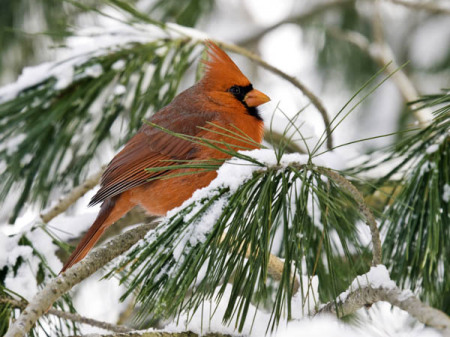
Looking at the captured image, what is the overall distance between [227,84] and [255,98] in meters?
0.12

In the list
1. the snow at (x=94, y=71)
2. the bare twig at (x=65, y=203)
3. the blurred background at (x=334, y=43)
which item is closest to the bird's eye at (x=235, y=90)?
the snow at (x=94, y=71)

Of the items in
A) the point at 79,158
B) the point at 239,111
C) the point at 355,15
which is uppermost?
the point at 355,15

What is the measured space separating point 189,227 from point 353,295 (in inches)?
13.0

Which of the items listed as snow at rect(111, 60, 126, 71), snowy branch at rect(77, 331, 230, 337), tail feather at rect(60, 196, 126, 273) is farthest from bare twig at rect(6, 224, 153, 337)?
snow at rect(111, 60, 126, 71)

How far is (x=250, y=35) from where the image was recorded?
4.82 meters

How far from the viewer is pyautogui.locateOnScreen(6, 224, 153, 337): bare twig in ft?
4.15

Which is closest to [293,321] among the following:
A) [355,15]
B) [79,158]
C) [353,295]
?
[353,295]

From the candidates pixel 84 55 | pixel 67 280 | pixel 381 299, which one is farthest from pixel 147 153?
pixel 381 299

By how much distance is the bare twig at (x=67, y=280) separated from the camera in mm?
1265

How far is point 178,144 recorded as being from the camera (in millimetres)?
2133

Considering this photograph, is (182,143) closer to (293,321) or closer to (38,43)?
(293,321)

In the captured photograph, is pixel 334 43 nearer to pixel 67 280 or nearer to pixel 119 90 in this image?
pixel 119 90

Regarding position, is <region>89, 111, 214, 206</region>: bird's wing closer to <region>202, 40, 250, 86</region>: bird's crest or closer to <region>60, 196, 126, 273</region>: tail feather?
<region>60, 196, 126, 273</region>: tail feather

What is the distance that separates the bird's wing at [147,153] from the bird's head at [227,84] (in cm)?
14
